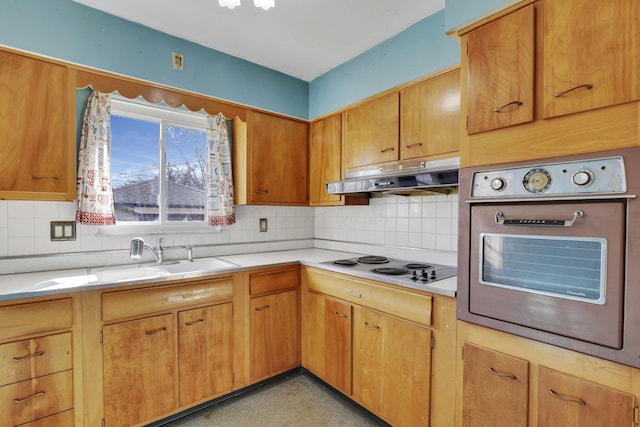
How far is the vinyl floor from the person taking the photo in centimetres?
195

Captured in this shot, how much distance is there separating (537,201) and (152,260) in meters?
2.41

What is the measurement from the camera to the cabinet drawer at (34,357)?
4.75 ft

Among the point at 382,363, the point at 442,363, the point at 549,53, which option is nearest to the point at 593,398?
the point at 442,363

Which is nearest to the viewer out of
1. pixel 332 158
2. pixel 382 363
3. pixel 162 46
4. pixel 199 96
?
pixel 382 363

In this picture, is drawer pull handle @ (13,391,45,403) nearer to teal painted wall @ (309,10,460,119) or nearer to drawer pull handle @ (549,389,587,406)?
drawer pull handle @ (549,389,587,406)

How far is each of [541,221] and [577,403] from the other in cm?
66

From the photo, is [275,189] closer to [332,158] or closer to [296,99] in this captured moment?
[332,158]

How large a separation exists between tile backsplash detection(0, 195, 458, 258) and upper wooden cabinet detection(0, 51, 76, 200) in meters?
0.28

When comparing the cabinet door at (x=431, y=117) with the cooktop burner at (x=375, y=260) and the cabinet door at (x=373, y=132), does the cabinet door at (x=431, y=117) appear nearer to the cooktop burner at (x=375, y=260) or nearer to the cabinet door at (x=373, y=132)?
the cabinet door at (x=373, y=132)

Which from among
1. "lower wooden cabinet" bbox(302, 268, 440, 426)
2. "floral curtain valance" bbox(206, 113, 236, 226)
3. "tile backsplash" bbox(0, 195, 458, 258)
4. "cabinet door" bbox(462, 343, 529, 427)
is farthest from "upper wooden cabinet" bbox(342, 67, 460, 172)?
"cabinet door" bbox(462, 343, 529, 427)

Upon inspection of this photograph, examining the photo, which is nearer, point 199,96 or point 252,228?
point 199,96

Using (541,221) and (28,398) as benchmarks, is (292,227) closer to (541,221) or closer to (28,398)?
(28,398)

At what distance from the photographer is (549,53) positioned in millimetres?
1183

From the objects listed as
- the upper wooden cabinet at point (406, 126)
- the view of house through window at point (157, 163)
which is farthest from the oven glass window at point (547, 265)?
the view of house through window at point (157, 163)
